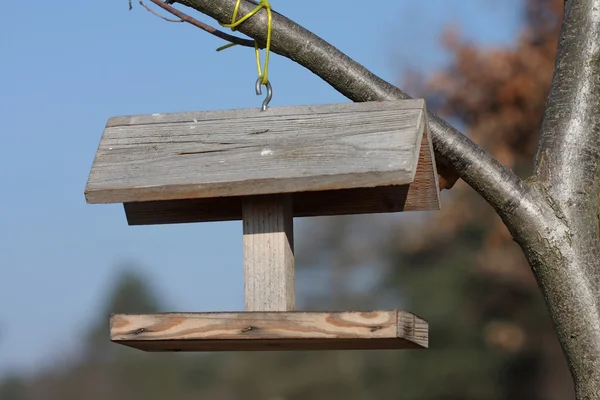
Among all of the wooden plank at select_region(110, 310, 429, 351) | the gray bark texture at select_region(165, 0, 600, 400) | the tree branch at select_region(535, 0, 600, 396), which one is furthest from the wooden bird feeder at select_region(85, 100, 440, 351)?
the tree branch at select_region(535, 0, 600, 396)

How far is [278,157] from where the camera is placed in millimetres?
1367

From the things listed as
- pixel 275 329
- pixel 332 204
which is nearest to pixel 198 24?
pixel 332 204

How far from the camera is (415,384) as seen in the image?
293 inches

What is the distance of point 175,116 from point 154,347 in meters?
0.40

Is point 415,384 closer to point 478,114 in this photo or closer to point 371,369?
point 371,369

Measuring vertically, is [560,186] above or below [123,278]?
below

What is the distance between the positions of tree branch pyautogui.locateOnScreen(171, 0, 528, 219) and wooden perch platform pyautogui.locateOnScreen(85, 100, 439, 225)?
0.15 ft

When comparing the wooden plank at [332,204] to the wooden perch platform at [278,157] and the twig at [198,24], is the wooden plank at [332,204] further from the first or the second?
the twig at [198,24]

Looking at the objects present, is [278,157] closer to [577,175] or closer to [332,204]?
[332,204]

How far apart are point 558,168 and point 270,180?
49 cm

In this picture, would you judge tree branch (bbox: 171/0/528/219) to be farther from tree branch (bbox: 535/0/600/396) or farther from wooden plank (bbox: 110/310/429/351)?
Answer: wooden plank (bbox: 110/310/429/351)

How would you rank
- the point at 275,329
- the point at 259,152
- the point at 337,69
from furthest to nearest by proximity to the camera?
the point at 337,69
the point at 259,152
the point at 275,329

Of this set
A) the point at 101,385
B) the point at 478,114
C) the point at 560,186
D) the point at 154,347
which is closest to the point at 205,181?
the point at 154,347

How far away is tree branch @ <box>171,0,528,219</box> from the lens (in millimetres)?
1463
